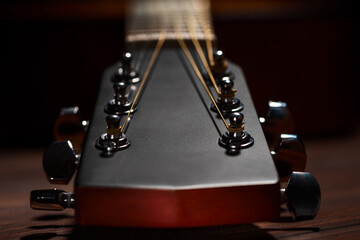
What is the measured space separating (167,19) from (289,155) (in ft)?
2.32

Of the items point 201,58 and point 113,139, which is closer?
point 113,139

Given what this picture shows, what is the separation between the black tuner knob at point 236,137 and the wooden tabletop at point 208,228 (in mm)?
93

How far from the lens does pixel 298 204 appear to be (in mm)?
527

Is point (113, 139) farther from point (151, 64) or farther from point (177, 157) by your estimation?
point (151, 64)

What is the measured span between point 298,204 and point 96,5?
45.4 inches

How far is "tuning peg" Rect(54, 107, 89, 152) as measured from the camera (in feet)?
2.26

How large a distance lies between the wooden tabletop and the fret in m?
0.34

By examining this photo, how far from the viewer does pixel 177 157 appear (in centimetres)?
55

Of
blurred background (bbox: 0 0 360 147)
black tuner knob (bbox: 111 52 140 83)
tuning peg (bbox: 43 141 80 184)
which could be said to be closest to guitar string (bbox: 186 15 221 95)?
black tuner knob (bbox: 111 52 140 83)

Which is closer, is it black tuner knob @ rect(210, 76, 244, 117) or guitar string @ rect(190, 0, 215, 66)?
black tuner knob @ rect(210, 76, 244, 117)

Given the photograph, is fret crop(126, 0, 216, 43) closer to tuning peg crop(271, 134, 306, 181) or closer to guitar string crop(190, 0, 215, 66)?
guitar string crop(190, 0, 215, 66)

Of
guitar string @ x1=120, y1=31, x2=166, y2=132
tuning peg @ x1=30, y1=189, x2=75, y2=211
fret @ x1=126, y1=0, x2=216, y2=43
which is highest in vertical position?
guitar string @ x1=120, y1=31, x2=166, y2=132

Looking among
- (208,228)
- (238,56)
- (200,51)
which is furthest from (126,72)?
(238,56)

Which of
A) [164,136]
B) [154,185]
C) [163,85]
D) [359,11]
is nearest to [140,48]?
[163,85]
